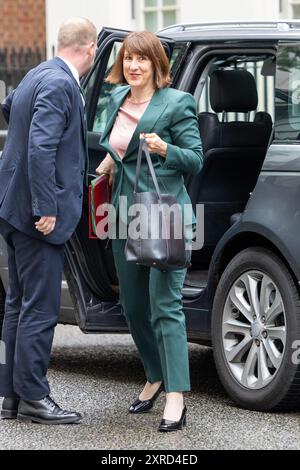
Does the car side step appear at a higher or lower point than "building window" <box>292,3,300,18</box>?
lower

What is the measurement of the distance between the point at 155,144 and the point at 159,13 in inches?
432

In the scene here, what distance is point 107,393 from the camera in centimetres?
827

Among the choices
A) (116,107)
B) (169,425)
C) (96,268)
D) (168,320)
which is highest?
(116,107)

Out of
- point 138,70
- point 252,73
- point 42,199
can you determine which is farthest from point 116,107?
point 252,73

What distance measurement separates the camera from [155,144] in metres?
6.86

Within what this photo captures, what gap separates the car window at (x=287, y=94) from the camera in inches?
292

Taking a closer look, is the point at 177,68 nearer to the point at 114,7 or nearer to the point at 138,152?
the point at 138,152

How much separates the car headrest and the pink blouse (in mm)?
1162

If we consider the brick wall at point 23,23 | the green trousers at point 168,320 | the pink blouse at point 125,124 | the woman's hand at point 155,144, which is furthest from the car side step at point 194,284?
A: the brick wall at point 23,23

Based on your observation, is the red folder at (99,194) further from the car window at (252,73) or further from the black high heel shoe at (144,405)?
the car window at (252,73)

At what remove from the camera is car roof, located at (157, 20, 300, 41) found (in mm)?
7646

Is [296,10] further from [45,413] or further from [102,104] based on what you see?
[45,413]

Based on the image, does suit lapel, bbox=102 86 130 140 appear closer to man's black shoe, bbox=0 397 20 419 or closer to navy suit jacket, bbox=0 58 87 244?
navy suit jacket, bbox=0 58 87 244

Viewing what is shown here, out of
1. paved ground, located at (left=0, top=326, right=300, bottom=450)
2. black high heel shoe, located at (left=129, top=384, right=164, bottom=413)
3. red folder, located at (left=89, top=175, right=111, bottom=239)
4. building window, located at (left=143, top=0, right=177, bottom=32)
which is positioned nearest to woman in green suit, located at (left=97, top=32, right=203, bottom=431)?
red folder, located at (left=89, top=175, right=111, bottom=239)
